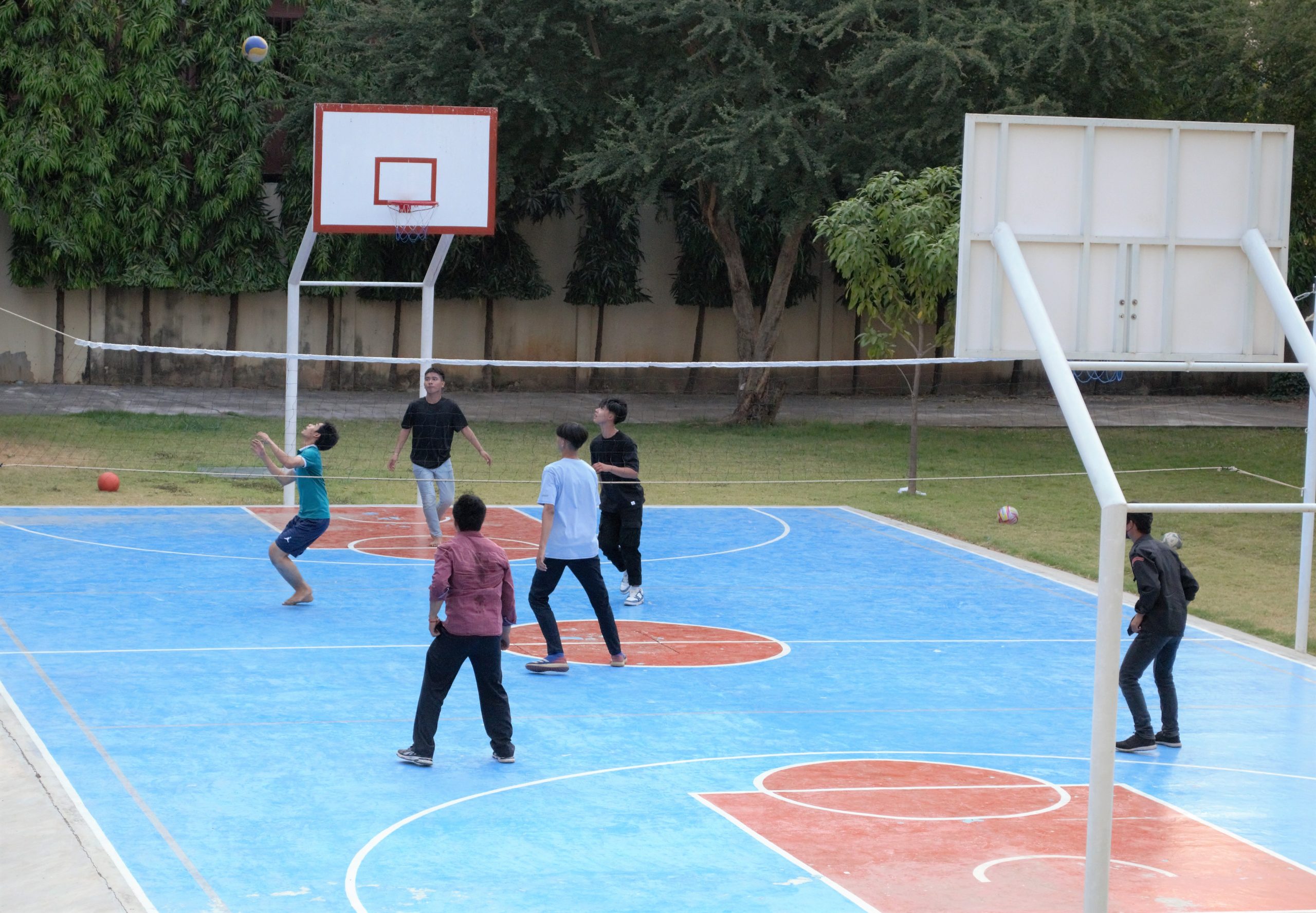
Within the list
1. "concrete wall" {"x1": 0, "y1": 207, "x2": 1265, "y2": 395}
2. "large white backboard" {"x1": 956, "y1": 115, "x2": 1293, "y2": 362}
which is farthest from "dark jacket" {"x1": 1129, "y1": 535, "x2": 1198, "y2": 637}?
"concrete wall" {"x1": 0, "y1": 207, "x2": 1265, "y2": 395}

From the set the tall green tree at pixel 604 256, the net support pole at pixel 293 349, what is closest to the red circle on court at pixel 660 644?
the net support pole at pixel 293 349

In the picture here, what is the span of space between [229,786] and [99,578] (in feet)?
22.1

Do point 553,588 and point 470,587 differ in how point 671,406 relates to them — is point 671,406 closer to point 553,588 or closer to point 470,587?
point 553,588

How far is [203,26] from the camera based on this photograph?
3203cm

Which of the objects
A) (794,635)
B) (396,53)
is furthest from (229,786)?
(396,53)

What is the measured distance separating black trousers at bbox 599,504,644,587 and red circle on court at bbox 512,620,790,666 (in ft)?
2.13

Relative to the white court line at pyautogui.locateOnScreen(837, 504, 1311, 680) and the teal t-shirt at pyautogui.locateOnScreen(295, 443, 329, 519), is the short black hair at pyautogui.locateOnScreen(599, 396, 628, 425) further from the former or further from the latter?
the white court line at pyautogui.locateOnScreen(837, 504, 1311, 680)

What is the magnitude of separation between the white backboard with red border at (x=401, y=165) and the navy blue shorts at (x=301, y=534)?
6.10m

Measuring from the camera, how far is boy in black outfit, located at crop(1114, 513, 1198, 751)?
971 cm

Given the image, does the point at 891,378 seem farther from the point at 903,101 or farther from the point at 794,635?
the point at 794,635

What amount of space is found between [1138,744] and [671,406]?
2393 centimetres

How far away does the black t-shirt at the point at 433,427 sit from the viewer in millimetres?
15781

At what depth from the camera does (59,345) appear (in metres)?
33.0

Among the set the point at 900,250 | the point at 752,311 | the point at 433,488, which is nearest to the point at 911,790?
the point at 433,488
